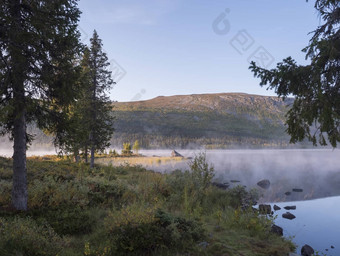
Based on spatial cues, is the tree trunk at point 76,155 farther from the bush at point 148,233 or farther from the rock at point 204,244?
the rock at point 204,244

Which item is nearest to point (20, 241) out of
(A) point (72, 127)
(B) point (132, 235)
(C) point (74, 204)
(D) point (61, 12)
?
(B) point (132, 235)

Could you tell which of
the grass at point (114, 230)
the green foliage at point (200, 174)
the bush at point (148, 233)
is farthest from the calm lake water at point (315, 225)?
the green foliage at point (200, 174)

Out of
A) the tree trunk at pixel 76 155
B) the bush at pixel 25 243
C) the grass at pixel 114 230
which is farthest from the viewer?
the tree trunk at pixel 76 155

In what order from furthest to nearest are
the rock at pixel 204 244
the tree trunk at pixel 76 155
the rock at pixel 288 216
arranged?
the tree trunk at pixel 76 155 < the rock at pixel 288 216 < the rock at pixel 204 244

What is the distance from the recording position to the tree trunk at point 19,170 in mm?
7602

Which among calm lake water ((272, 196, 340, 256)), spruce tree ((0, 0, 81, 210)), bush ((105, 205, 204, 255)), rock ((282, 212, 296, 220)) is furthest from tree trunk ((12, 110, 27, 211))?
rock ((282, 212, 296, 220))

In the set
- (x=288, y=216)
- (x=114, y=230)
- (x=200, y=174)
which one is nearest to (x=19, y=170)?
(x=114, y=230)

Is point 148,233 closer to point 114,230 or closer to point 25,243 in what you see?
point 114,230

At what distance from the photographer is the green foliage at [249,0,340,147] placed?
872 cm

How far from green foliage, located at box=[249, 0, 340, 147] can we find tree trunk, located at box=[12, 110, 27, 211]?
8451mm

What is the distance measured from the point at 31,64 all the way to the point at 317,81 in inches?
401

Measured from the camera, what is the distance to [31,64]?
8484mm

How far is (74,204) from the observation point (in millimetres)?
8391

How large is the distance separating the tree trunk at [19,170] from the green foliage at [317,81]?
8451 millimetres
